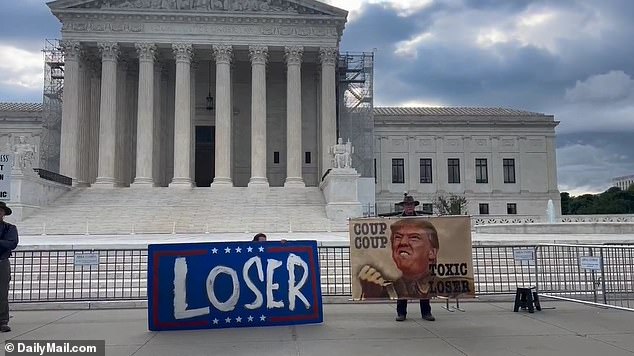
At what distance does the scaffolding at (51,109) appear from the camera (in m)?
46.9

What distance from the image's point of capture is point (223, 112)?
136 ft

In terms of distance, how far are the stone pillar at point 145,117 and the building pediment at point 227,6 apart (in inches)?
131

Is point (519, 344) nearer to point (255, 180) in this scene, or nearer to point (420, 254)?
point (420, 254)

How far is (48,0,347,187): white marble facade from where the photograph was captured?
1614 inches

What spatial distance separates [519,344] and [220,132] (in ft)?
119

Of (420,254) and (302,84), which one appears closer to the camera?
(420,254)

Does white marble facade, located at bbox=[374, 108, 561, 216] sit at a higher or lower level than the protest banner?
higher

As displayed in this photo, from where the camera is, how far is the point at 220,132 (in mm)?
41406

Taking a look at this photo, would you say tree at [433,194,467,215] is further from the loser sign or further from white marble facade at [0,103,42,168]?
the loser sign

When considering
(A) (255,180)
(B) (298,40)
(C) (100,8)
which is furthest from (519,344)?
(C) (100,8)

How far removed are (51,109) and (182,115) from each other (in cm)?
1526

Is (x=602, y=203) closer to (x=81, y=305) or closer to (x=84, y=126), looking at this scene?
(x=84, y=126)

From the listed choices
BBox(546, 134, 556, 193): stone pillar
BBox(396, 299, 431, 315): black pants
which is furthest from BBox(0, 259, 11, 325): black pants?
BBox(546, 134, 556, 193): stone pillar

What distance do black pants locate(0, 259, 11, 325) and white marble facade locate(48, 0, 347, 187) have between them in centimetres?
3186
